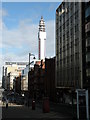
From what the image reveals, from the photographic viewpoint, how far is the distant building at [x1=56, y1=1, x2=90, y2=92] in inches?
2165

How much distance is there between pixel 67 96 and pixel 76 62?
1225 centimetres

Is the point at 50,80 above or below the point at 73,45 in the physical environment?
below

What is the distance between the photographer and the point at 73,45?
6231cm

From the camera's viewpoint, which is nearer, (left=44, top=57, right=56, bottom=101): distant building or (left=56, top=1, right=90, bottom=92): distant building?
(left=56, top=1, right=90, bottom=92): distant building

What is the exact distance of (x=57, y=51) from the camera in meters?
77.8

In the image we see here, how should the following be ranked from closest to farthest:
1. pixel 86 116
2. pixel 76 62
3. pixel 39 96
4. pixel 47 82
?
1. pixel 86 116
2. pixel 76 62
3. pixel 47 82
4. pixel 39 96

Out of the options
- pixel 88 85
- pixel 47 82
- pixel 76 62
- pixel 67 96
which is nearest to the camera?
pixel 88 85

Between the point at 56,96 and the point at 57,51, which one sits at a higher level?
the point at 57,51

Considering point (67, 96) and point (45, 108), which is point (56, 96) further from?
point (45, 108)

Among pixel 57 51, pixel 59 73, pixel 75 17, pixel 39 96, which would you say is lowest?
pixel 39 96

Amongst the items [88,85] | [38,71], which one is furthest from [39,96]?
[88,85]

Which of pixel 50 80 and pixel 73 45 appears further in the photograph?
pixel 50 80

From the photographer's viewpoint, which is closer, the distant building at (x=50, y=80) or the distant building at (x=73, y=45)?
the distant building at (x=73, y=45)

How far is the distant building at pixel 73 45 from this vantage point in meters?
55.0
